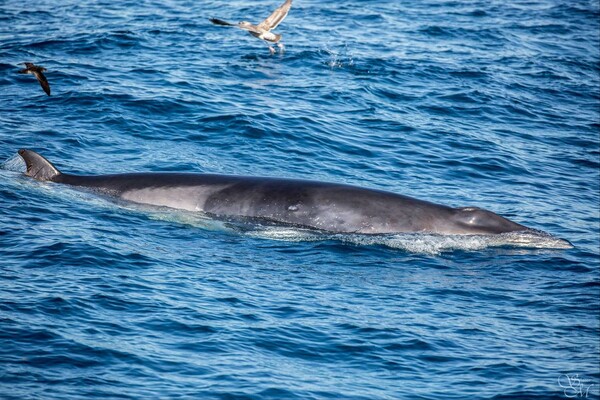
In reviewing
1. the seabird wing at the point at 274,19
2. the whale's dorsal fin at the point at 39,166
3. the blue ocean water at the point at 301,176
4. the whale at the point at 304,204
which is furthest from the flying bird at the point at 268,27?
the whale at the point at 304,204

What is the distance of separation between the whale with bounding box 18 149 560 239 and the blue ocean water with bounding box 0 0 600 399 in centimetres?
43

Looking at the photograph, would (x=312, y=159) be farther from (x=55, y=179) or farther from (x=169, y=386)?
(x=169, y=386)

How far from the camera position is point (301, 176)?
22.7m

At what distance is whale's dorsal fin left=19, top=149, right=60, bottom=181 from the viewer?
65.2 feet

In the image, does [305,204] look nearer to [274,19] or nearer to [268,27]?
[268,27]

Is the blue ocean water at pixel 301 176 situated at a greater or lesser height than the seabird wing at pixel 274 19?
lesser

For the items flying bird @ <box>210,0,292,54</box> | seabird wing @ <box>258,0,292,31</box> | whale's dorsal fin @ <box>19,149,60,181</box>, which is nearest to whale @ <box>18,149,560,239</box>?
whale's dorsal fin @ <box>19,149,60,181</box>

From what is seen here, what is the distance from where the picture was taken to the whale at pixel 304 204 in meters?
18.0

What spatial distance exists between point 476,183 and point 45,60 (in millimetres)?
15644

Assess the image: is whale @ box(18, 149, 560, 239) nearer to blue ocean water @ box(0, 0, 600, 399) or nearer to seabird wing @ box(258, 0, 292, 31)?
blue ocean water @ box(0, 0, 600, 399)

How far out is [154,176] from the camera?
64.2ft

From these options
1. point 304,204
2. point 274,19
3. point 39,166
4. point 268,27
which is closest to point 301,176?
point 304,204

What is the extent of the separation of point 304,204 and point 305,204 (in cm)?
2

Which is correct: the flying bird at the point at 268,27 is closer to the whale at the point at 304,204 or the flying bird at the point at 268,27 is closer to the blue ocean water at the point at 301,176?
the blue ocean water at the point at 301,176
